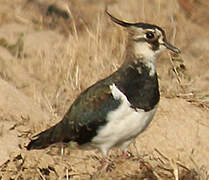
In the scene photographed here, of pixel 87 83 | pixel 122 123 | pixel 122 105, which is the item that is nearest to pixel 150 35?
pixel 122 105

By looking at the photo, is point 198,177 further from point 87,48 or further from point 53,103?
point 87,48

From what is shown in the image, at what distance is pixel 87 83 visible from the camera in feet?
24.9

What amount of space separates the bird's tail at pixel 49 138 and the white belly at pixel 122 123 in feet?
1.20

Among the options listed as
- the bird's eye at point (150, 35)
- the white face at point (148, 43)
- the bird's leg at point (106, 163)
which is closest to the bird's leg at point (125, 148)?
the bird's leg at point (106, 163)

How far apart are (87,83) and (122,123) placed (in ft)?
8.07

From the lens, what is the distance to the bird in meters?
5.19

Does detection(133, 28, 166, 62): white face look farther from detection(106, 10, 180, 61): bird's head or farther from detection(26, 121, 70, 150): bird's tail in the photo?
detection(26, 121, 70, 150): bird's tail

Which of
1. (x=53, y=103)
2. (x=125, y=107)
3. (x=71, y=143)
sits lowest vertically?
(x=53, y=103)

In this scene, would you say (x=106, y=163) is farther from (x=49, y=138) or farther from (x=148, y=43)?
(x=148, y=43)

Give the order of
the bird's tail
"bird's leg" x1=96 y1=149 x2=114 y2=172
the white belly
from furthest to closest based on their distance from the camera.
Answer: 1. the bird's tail
2. "bird's leg" x1=96 y1=149 x2=114 y2=172
3. the white belly

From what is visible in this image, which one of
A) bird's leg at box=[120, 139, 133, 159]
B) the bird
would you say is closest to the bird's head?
the bird

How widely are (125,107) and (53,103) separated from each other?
270 cm

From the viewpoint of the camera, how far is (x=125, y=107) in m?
5.17

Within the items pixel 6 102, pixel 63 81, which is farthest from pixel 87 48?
pixel 6 102
